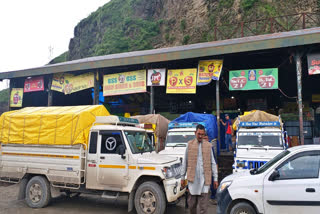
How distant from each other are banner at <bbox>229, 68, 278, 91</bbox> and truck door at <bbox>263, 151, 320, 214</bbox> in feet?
22.7

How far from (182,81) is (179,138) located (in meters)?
3.80

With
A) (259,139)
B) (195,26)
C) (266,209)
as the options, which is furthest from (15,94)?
(195,26)

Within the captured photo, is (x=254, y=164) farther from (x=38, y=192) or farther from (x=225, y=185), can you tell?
(x=38, y=192)

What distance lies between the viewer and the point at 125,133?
22.2ft

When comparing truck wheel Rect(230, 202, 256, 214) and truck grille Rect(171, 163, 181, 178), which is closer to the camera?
truck wheel Rect(230, 202, 256, 214)

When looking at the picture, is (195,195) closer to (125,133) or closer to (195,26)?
(125,133)

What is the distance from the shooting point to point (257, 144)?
8867 millimetres

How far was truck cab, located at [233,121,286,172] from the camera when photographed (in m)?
7.98

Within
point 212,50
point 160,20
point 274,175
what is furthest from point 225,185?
point 160,20

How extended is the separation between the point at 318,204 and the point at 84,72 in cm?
1392

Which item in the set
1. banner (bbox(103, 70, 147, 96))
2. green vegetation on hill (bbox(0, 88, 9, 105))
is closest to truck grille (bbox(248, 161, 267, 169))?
banner (bbox(103, 70, 147, 96))

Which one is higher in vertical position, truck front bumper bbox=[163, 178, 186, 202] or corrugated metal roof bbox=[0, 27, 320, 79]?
corrugated metal roof bbox=[0, 27, 320, 79]

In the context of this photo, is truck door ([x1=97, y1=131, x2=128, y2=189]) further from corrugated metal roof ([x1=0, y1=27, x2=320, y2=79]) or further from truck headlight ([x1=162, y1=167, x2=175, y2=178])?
corrugated metal roof ([x1=0, y1=27, x2=320, y2=79])

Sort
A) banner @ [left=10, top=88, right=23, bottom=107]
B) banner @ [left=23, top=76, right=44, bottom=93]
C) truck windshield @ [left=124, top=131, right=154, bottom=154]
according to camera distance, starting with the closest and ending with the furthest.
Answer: truck windshield @ [left=124, top=131, right=154, bottom=154]
banner @ [left=23, top=76, right=44, bottom=93]
banner @ [left=10, top=88, right=23, bottom=107]
